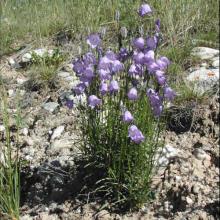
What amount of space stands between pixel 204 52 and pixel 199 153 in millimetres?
1448

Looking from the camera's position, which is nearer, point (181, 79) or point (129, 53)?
point (129, 53)

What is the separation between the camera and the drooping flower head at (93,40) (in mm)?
2287

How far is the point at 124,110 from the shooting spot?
2283 mm

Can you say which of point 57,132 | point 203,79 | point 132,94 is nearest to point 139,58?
point 132,94

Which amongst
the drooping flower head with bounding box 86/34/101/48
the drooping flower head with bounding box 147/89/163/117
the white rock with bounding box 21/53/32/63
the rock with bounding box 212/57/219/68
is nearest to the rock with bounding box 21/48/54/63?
the white rock with bounding box 21/53/32/63

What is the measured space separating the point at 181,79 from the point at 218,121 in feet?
1.99

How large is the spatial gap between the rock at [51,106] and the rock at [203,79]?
3.41ft

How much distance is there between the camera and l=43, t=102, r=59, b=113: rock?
3.60 m

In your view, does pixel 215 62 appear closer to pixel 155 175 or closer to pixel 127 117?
pixel 155 175

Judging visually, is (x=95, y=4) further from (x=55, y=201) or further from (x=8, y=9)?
(x=8, y=9)

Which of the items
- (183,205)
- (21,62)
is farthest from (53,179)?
(21,62)

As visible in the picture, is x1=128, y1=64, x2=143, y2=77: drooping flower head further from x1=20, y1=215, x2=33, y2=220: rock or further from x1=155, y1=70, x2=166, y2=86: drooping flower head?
x1=20, y1=215, x2=33, y2=220: rock

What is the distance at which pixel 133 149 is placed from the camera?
2.45m

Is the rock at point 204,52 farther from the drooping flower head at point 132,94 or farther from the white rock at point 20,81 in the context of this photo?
the drooping flower head at point 132,94
